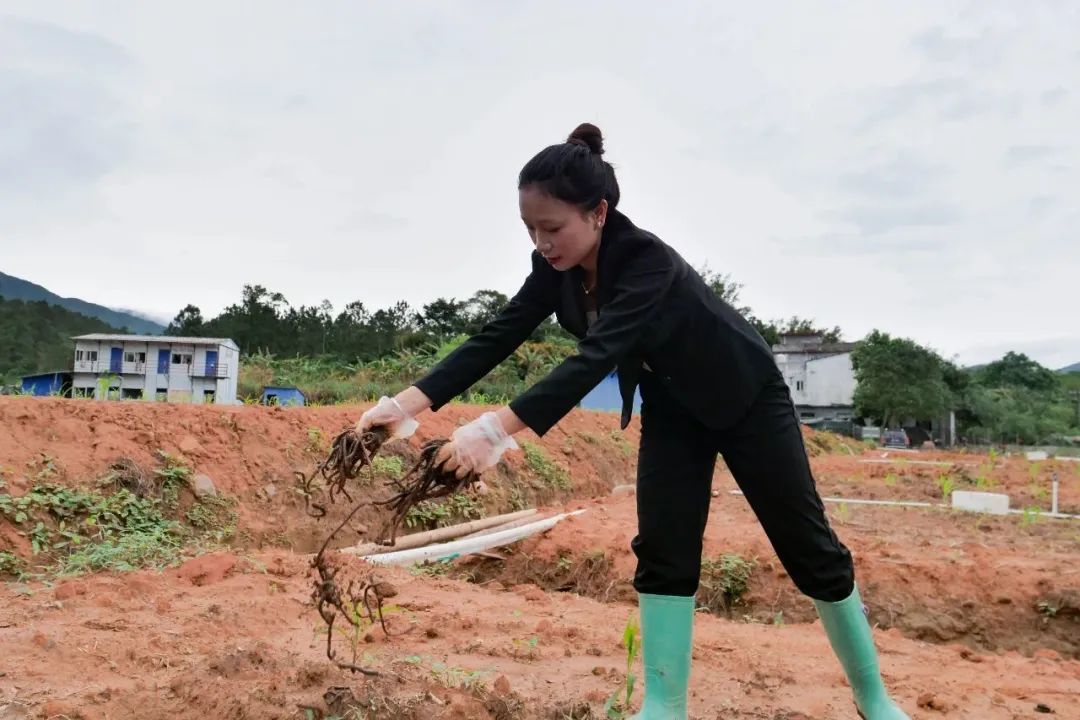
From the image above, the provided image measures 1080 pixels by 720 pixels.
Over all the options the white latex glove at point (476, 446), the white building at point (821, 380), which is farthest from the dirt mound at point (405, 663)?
the white building at point (821, 380)

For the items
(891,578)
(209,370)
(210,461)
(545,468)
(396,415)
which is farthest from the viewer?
(209,370)

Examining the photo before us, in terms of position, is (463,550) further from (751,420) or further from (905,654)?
(751,420)

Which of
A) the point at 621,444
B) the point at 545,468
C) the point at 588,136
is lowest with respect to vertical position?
the point at 545,468

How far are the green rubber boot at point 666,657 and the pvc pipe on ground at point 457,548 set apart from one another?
9.02ft

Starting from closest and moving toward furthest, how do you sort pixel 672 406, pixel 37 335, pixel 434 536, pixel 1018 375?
pixel 672 406, pixel 434 536, pixel 37 335, pixel 1018 375

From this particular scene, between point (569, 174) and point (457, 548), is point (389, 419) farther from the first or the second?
point (457, 548)

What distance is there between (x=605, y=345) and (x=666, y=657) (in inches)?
38.0

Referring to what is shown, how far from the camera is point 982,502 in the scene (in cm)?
782

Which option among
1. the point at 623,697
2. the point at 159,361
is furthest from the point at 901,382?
the point at 623,697

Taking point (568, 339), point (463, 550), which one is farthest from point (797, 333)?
point (463, 550)

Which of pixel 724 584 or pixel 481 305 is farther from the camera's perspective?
pixel 481 305

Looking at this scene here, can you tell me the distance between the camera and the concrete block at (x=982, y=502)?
7.71 m

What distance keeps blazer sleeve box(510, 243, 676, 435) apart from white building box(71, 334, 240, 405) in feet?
69.7

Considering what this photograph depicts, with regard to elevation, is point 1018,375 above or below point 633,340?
above
